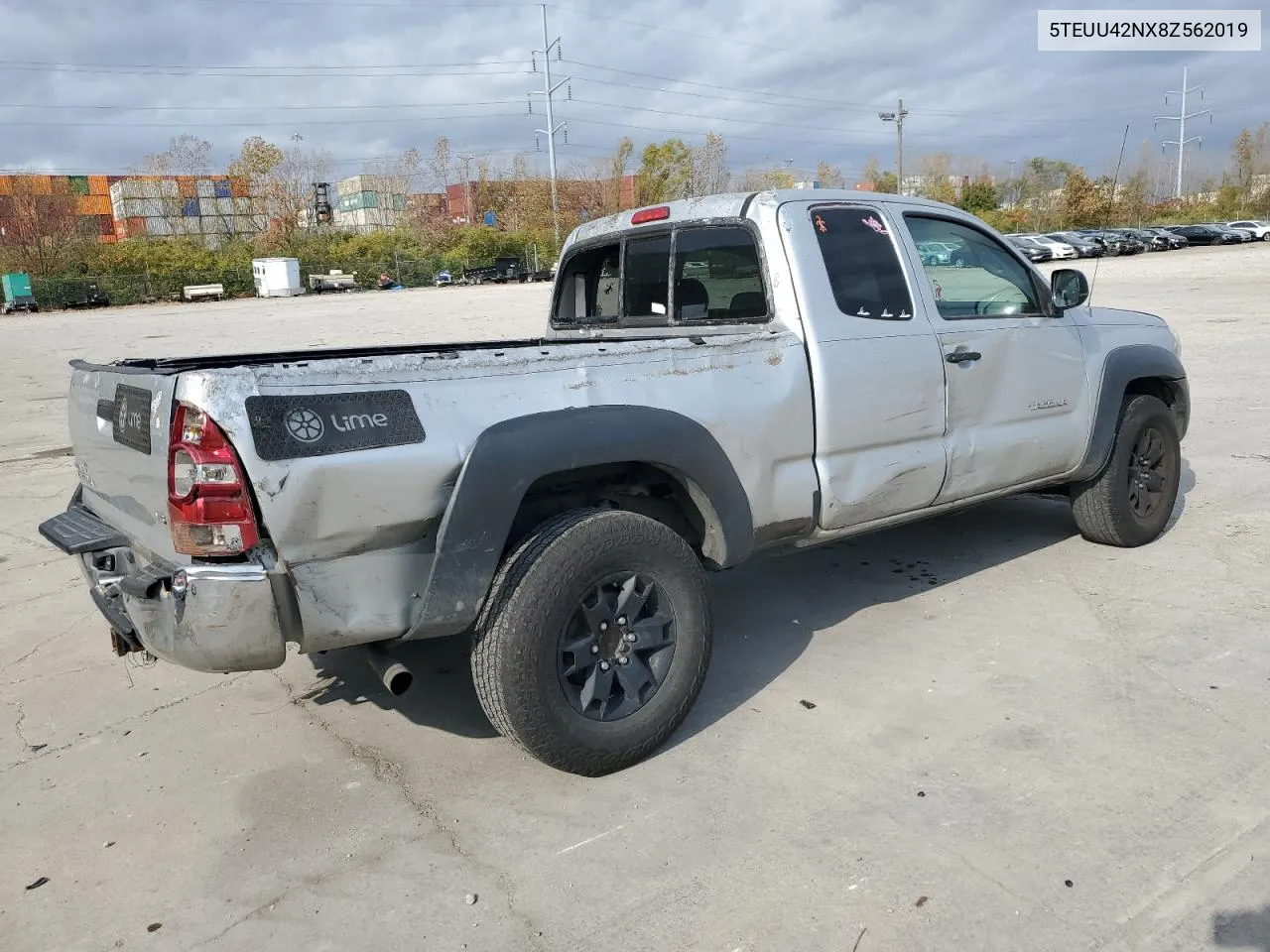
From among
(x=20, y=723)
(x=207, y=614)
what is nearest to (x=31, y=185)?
(x=20, y=723)

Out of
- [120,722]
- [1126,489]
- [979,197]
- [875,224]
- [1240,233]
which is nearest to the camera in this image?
[120,722]

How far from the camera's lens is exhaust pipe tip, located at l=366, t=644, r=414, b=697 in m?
3.03

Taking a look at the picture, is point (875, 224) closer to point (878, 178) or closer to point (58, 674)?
point (58, 674)

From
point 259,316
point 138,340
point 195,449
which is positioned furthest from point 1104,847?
point 259,316

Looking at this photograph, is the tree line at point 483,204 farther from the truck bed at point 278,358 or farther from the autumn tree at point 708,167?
the truck bed at point 278,358

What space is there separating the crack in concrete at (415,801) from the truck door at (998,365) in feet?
8.34

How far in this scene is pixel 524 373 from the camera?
311 cm

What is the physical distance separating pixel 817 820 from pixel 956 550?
117 inches

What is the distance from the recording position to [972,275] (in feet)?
15.2

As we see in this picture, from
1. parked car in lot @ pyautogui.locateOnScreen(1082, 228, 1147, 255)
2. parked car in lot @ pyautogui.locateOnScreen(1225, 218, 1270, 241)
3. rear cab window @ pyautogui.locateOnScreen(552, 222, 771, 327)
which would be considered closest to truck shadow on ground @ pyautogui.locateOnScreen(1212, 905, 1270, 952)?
rear cab window @ pyautogui.locateOnScreen(552, 222, 771, 327)

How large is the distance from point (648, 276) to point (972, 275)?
1.54m

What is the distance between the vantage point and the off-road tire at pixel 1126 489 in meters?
5.24

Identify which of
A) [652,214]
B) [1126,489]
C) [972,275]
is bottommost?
[1126,489]

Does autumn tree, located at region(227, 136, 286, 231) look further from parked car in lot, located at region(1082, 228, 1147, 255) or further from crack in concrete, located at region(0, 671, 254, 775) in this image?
crack in concrete, located at region(0, 671, 254, 775)
